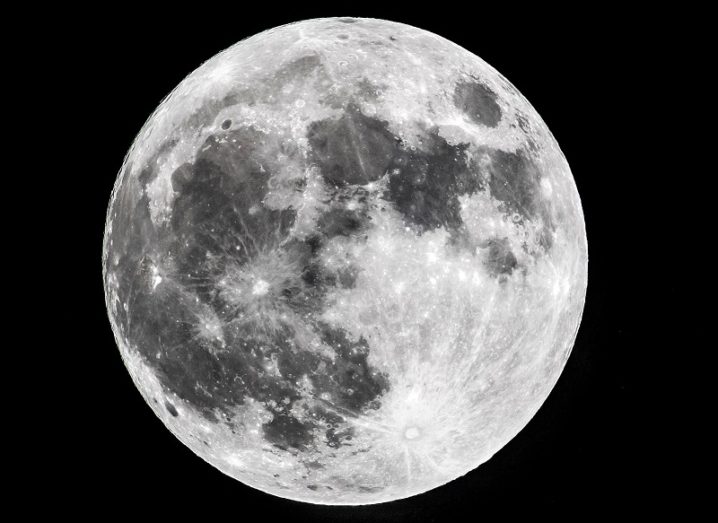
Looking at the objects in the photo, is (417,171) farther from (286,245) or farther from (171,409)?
(171,409)

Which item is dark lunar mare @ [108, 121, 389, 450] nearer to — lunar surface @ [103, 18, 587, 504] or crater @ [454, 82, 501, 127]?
lunar surface @ [103, 18, 587, 504]

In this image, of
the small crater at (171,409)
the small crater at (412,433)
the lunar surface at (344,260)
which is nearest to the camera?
the lunar surface at (344,260)

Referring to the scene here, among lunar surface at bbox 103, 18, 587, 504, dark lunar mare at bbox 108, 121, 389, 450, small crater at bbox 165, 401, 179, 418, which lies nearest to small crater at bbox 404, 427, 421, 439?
lunar surface at bbox 103, 18, 587, 504

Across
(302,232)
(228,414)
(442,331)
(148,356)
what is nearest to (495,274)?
(442,331)

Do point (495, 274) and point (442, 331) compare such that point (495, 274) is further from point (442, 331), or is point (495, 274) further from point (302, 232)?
point (302, 232)

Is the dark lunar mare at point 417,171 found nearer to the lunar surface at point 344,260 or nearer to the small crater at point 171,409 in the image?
the lunar surface at point 344,260

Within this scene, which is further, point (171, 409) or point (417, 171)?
point (171, 409)

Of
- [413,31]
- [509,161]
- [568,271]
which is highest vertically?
[413,31]

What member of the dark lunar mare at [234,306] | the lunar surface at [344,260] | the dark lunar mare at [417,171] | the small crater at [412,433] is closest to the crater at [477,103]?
the lunar surface at [344,260]

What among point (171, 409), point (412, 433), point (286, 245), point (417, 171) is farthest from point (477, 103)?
point (171, 409)
